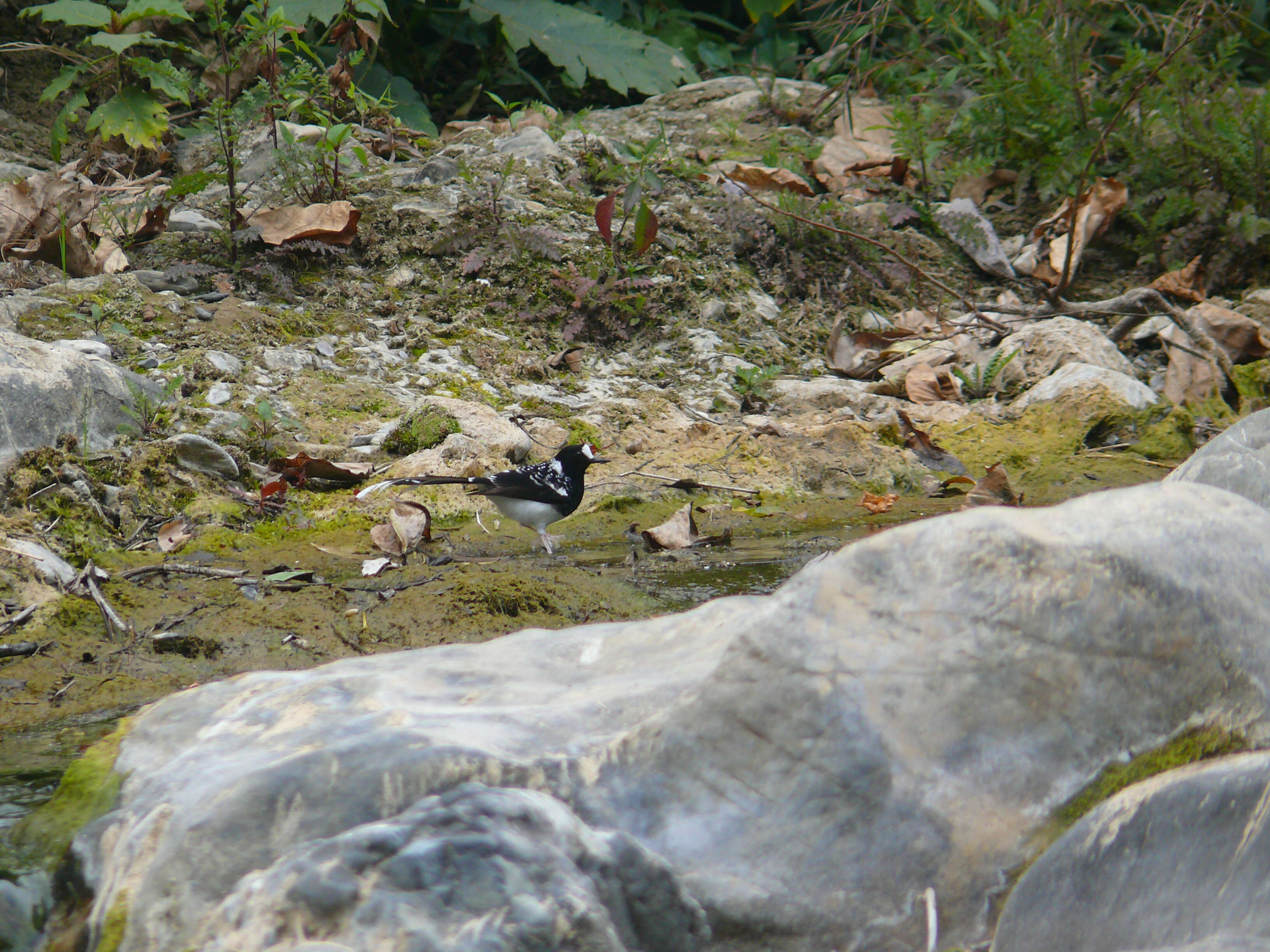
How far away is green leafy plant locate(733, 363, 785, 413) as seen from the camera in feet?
18.5

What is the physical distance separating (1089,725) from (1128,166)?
22.4 feet

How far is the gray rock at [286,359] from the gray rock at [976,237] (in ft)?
14.4

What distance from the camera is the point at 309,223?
605 cm

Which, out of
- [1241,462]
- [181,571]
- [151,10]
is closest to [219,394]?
[181,571]

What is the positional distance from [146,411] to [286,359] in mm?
1008

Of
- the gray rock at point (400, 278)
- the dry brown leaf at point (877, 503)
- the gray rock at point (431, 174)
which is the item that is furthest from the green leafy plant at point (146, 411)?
the dry brown leaf at point (877, 503)

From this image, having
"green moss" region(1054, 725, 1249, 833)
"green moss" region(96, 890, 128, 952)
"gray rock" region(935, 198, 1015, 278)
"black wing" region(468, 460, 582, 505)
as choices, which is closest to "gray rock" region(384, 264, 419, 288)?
"black wing" region(468, 460, 582, 505)

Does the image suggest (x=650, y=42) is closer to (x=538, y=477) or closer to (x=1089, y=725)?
(x=538, y=477)

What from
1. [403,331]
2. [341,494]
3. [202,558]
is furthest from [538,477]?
[403,331]

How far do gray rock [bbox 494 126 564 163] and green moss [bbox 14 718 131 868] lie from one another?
234 inches

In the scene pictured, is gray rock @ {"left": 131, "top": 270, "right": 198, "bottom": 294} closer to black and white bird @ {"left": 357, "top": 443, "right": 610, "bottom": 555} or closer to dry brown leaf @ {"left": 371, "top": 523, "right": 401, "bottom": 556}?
black and white bird @ {"left": 357, "top": 443, "right": 610, "bottom": 555}

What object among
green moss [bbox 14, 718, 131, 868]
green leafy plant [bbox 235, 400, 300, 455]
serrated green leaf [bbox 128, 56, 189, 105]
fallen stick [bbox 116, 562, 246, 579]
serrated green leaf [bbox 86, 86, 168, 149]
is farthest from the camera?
serrated green leaf [bbox 86, 86, 168, 149]

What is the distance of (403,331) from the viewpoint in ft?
19.1

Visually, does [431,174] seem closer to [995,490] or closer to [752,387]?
[752,387]
